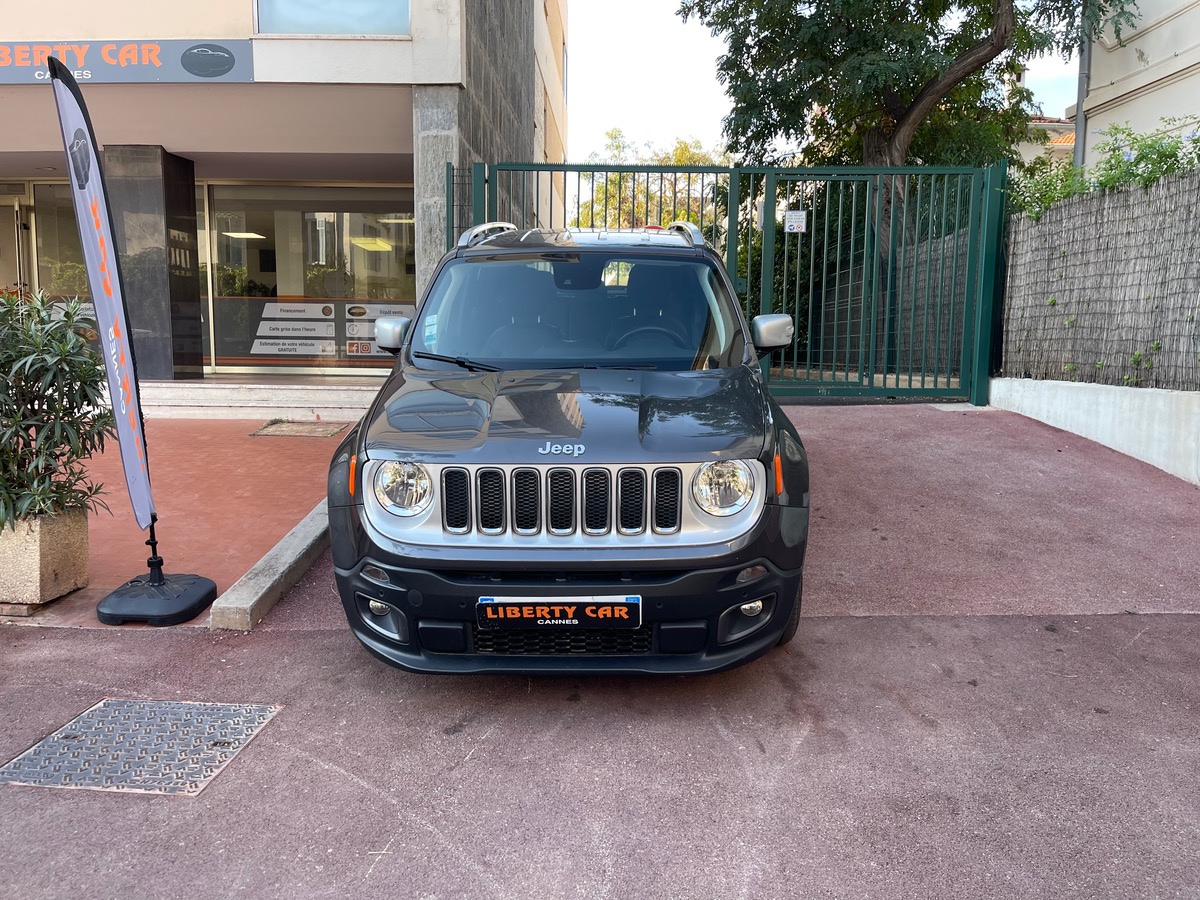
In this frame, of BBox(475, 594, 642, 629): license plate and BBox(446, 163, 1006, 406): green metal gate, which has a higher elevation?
BBox(446, 163, 1006, 406): green metal gate

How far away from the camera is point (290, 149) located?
484 inches

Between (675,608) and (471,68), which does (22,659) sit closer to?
(675,608)

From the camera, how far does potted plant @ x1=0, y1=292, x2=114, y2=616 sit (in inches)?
185

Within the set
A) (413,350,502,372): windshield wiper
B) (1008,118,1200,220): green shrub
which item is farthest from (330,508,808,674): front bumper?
(1008,118,1200,220): green shrub

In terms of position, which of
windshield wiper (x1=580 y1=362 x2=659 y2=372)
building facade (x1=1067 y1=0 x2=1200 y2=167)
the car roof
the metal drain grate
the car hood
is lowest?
the metal drain grate

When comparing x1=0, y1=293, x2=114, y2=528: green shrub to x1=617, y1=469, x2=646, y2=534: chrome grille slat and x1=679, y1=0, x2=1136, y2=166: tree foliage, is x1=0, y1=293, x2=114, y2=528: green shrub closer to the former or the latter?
x1=617, y1=469, x2=646, y2=534: chrome grille slat

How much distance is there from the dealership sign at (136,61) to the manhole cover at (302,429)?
3.72 m

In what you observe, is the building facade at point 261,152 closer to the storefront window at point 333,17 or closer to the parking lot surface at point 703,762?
the storefront window at point 333,17

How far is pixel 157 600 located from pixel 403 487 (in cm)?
203

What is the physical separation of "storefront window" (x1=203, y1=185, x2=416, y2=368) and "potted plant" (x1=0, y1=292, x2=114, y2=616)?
9.78 meters

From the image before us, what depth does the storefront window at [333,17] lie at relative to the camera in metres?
10.1

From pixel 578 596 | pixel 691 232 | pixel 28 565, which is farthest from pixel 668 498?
pixel 28 565

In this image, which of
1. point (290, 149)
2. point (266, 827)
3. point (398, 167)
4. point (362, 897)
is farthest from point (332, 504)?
point (398, 167)

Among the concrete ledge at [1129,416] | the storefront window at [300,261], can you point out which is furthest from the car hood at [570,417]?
the storefront window at [300,261]
